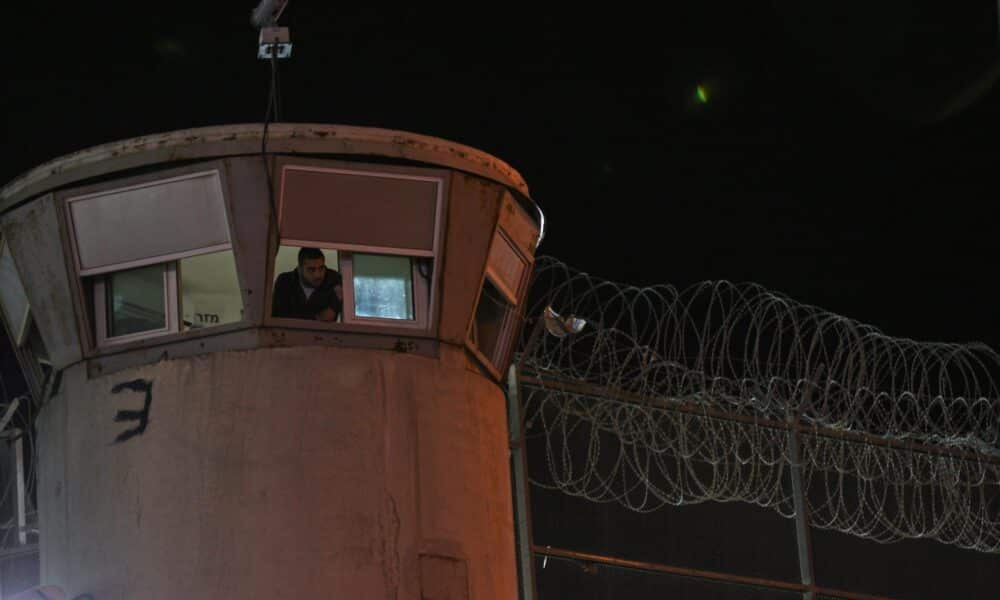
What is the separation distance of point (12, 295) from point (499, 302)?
3006 millimetres

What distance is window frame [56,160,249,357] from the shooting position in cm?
996

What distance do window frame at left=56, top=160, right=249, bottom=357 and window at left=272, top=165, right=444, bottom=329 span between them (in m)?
0.35

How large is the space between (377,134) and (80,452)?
2.50 m

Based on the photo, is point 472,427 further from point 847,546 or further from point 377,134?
point 847,546

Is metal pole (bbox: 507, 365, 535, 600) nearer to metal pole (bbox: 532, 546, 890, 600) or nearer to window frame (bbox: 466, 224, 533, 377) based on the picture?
metal pole (bbox: 532, 546, 890, 600)

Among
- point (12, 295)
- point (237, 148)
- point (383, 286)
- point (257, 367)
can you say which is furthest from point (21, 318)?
point (383, 286)

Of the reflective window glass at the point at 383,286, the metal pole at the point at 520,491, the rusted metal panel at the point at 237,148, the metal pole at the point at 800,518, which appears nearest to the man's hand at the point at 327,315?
the reflective window glass at the point at 383,286

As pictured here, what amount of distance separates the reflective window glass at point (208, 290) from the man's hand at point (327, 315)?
1.86 feet

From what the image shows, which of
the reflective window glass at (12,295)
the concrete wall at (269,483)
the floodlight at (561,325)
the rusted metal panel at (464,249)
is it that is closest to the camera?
the concrete wall at (269,483)

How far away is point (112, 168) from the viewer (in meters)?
10.1

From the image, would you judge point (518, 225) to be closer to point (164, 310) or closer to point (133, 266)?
point (164, 310)

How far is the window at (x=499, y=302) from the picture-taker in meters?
10.8

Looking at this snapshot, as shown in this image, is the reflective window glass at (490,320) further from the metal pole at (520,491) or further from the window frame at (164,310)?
the metal pole at (520,491)

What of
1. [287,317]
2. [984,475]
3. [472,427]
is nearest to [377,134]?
[287,317]
